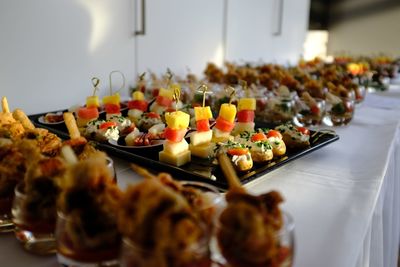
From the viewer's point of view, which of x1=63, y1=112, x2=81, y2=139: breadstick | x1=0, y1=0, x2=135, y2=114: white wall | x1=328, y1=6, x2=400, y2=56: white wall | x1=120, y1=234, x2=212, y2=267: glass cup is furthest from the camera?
x1=328, y1=6, x2=400, y2=56: white wall

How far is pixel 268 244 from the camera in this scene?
0.49 m

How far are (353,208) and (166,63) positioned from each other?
239cm

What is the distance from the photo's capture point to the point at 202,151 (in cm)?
120

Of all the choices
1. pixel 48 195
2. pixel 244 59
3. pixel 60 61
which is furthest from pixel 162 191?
pixel 244 59

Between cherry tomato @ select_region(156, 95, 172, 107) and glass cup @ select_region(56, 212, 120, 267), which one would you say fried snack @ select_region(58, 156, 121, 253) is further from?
cherry tomato @ select_region(156, 95, 172, 107)

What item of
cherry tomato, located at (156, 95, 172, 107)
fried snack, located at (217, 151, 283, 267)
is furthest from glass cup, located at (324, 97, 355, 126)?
fried snack, located at (217, 151, 283, 267)

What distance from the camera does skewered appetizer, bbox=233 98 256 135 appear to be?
1.45 metres

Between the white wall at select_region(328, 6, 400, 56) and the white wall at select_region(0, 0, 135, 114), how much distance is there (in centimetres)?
506

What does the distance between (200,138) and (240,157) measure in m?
0.20

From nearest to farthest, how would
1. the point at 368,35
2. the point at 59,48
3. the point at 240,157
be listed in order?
1. the point at 240,157
2. the point at 59,48
3. the point at 368,35

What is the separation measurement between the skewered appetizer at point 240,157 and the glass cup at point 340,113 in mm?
865

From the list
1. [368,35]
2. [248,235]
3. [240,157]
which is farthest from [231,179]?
[368,35]

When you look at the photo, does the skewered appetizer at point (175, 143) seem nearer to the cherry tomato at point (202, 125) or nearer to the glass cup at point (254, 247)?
the cherry tomato at point (202, 125)

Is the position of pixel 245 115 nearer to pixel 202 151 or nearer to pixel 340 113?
pixel 202 151
